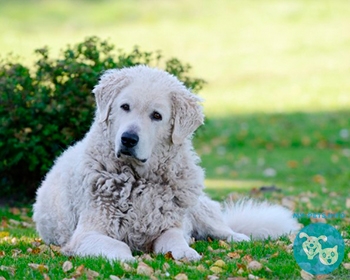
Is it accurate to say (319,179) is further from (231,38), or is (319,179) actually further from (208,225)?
(231,38)

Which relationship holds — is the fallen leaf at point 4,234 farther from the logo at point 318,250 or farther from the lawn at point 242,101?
the logo at point 318,250

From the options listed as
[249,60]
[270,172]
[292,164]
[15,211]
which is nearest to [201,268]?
[15,211]

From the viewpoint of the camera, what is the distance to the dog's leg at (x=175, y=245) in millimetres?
6797

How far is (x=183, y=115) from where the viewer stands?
7402 mm

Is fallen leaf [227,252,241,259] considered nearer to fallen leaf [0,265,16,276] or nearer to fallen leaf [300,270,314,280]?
fallen leaf [300,270,314,280]

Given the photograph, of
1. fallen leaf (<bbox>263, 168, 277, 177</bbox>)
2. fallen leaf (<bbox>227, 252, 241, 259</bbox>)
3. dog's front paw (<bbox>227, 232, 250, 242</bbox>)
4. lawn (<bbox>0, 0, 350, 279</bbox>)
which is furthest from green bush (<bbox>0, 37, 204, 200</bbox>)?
fallen leaf (<bbox>263, 168, 277, 177</bbox>)

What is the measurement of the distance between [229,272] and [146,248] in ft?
4.83

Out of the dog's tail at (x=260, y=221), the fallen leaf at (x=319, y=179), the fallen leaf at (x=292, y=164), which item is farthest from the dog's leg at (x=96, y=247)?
the fallen leaf at (x=292, y=164)

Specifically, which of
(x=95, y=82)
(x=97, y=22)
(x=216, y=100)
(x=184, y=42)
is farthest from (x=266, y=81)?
(x=95, y=82)

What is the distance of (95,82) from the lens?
1108 centimetres

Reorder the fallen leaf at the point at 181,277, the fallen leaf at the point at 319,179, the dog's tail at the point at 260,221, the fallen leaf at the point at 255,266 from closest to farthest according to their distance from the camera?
the fallen leaf at the point at 181,277 < the fallen leaf at the point at 255,266 < the dog's tail at the point at 260,221 < the fallen leaf at the point at 319,179

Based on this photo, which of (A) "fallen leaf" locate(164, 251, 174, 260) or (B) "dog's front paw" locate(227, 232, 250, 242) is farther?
(B) "dog's front paw" locate(227, 232, 250, 242)

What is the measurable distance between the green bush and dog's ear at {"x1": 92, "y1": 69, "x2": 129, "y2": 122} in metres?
3.39

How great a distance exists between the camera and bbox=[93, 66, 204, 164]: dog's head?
23.0 ft
